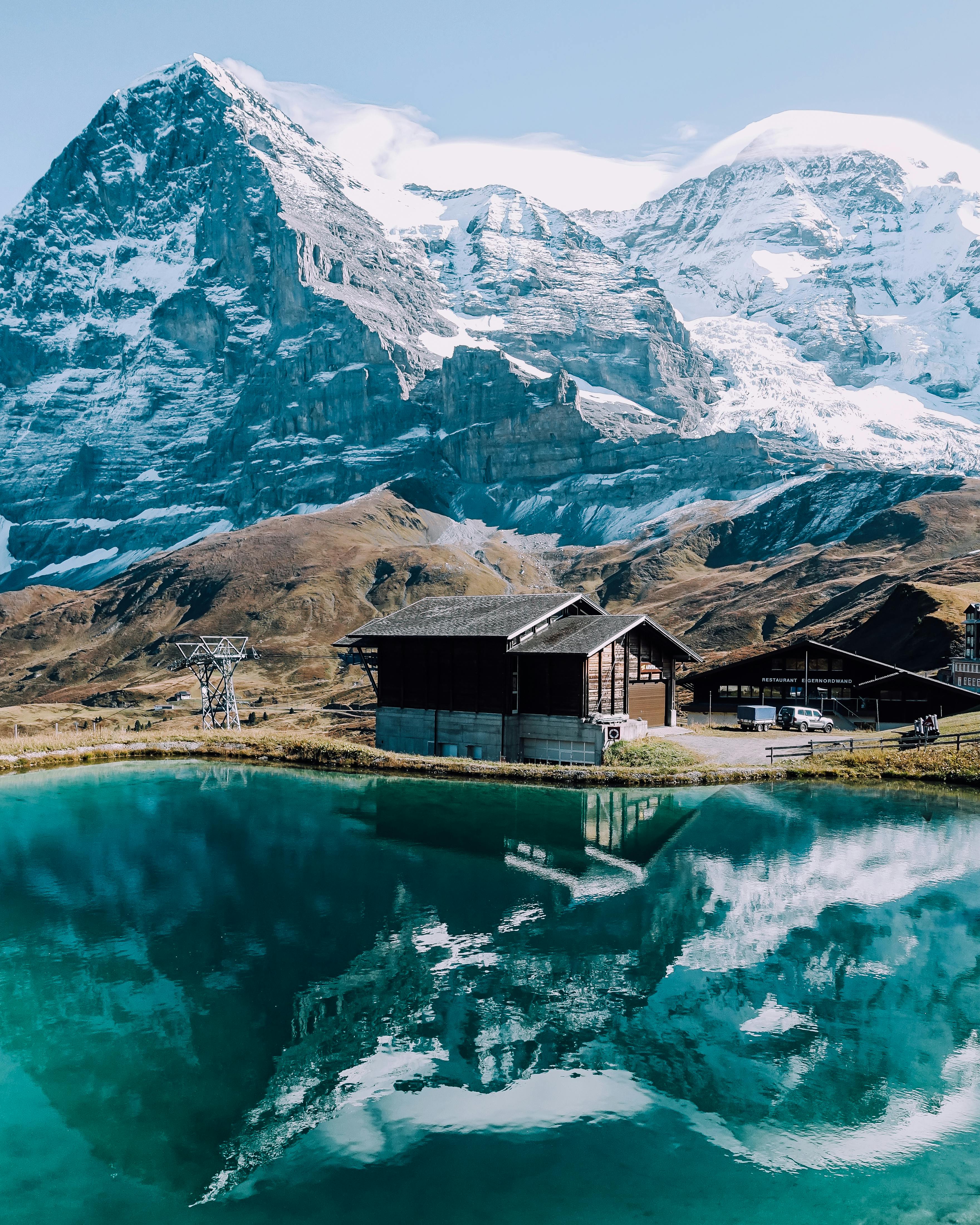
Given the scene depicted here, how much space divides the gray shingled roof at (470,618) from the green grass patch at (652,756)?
27.7ft

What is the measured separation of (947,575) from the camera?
146m

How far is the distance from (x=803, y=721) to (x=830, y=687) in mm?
6449

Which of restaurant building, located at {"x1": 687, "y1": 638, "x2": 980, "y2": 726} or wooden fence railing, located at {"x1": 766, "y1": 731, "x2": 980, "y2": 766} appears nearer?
wooden fence railing, located at {"x1": 766, "y1": 731, "x2": 980, "y2": 766}

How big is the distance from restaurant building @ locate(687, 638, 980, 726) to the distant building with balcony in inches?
75.3

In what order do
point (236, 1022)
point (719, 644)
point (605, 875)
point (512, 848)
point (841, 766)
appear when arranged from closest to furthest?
1. point (236, 1022)
2. point (605, 875)
3. point (512, 848)
4. point (841, 766)
5. point (719, 644)

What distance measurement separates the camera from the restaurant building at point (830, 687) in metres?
64.2

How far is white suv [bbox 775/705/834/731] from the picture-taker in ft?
209

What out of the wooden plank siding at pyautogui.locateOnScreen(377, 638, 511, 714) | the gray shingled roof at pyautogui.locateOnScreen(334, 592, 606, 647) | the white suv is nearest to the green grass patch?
the wooden plank siding at pyautogui.locateOnScreen(377, 638, 511, 714)

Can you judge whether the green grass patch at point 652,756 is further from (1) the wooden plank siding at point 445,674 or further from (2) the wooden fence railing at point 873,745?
(1) the wooden plank siding at point 445,674

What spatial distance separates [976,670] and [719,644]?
322ft

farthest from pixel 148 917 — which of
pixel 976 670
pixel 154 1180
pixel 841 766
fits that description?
pixel 976 670

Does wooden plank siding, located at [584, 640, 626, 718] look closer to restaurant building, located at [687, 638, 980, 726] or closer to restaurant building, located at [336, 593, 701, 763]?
restaurant building, located at [336, 593, 701, 763]

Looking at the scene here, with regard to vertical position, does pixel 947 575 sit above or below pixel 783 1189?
above

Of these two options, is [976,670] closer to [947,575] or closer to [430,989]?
[430,989]
